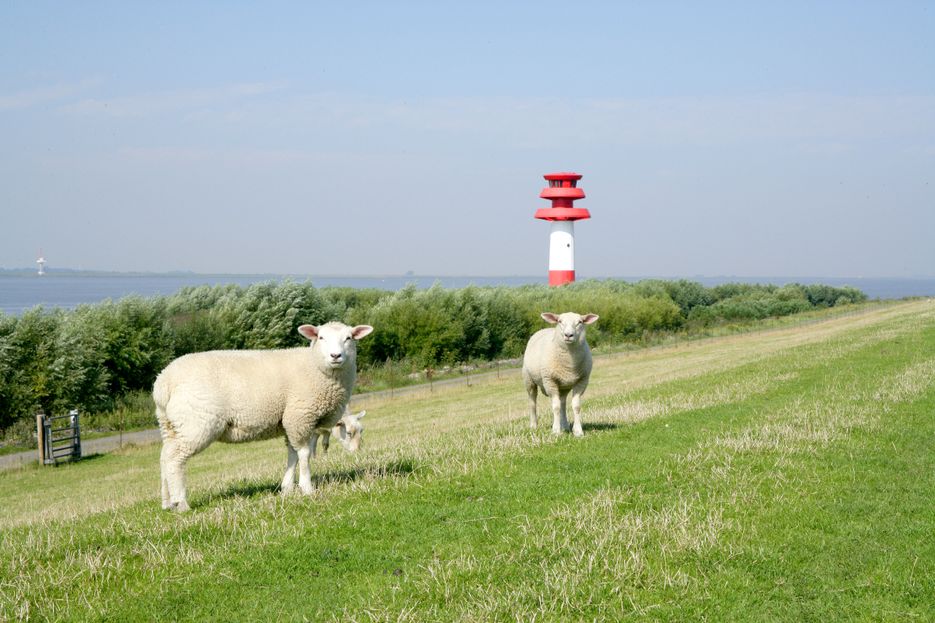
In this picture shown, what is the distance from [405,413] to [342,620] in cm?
2957

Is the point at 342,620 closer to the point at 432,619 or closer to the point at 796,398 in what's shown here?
the point at 432,619

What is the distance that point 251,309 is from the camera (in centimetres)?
4959

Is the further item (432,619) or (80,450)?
(80,450)

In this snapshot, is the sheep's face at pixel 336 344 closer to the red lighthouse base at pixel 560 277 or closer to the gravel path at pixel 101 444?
the gravel path at pixel 101 444

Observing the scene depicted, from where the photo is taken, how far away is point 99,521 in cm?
1070

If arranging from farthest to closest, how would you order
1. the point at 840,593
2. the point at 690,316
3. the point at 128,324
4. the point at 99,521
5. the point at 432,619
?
the point at 690,316
the point at 128,324
the point at 99,521
the point at 840,593
the point at 432,619

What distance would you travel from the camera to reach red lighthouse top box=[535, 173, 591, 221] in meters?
95.1

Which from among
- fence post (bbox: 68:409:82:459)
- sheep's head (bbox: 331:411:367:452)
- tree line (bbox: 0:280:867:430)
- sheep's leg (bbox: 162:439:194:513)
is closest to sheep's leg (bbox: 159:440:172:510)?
sheep's leg (bbox: 162:439:194:513)

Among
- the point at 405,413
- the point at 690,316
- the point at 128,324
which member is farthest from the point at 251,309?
the point at 690,316

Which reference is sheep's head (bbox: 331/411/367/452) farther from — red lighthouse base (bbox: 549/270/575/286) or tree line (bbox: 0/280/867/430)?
red lighthouse base (bbox: 549/270/575/286)

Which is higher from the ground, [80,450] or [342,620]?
[342,620]

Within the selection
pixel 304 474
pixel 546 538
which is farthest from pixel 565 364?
pixel 546 538

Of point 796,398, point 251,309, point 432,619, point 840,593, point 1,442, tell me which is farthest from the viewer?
point 251,309

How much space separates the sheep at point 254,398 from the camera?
10562mm
